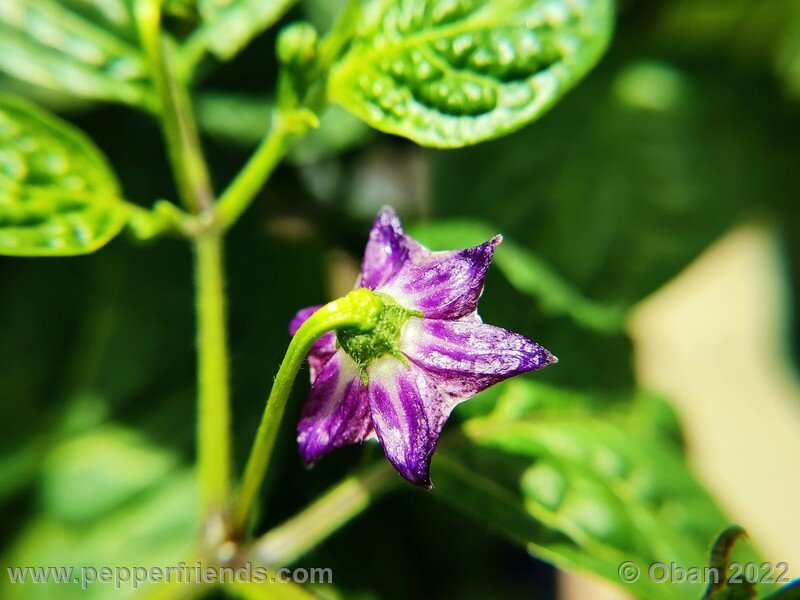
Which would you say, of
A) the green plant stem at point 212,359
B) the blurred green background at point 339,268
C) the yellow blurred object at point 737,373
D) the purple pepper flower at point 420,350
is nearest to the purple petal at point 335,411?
the purple pepper flower at point 420,350

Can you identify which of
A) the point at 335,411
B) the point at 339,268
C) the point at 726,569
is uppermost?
the point at 339,268

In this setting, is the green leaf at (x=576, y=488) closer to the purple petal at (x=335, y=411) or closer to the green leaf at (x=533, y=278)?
the green leaf at (x=533, y=278)

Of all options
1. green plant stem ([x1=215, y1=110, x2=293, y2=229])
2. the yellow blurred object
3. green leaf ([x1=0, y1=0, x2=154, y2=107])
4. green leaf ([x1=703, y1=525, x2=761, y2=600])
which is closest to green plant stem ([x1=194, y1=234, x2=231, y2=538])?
green plant stem ([x1=215, y1=110, x2=293, y2=229])

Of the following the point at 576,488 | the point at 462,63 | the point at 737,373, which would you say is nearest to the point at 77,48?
the point at 462,63

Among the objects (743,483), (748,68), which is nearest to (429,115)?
(748,68)

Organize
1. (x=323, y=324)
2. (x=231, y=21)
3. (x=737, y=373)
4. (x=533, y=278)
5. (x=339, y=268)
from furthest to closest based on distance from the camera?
(x=737, y=373), (x=339, y=268), (x=533, y=278), (x=231, y=21), (x=323, y=324)

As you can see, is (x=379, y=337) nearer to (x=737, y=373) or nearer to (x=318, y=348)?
(x=318, y=348)
